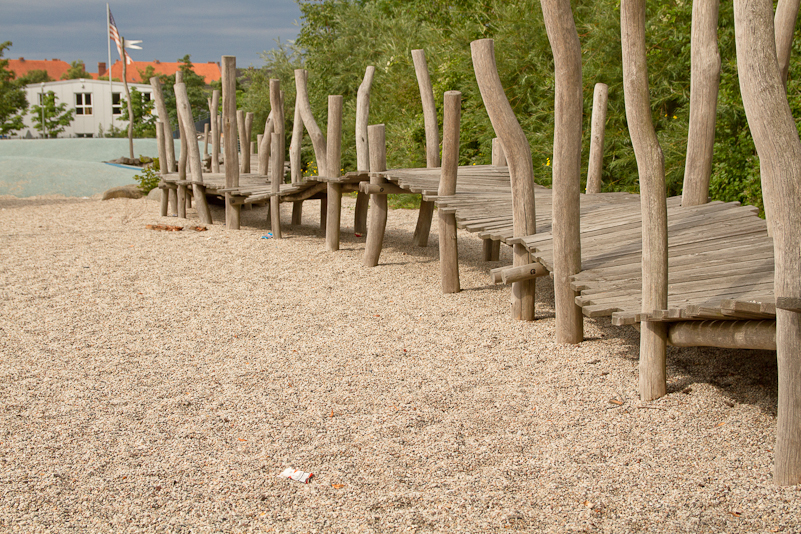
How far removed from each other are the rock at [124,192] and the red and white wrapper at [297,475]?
12436 millimetres

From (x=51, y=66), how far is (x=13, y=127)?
127ft

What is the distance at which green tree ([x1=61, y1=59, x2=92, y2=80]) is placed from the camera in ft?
199

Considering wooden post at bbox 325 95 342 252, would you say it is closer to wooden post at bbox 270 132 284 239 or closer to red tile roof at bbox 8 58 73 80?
wooden post at bbox 270 132 284 239

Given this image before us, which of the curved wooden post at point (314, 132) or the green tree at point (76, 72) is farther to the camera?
the green tree at point (76, 72)

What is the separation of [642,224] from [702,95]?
1924mm

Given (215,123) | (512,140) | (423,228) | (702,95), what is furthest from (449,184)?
(215,123)

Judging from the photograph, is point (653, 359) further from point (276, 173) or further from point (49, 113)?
point (49, 113)

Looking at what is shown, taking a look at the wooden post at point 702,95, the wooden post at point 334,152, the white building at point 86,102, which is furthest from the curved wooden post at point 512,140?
the white building at point 86,102

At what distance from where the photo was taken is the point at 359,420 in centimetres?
325

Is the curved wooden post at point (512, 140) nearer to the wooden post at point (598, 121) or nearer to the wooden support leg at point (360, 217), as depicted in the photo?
the wooden post at point (598, 121)

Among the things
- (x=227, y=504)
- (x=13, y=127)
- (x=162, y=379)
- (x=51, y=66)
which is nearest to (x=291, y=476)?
(x=227, y=504)

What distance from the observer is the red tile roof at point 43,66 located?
62.4 meters

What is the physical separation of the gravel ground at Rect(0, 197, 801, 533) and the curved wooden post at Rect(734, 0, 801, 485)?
1.80 feet

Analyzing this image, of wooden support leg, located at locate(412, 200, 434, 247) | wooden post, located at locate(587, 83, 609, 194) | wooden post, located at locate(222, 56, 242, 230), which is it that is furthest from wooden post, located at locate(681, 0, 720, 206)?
wooden post, located at locate(222, 56, 242, 230)
